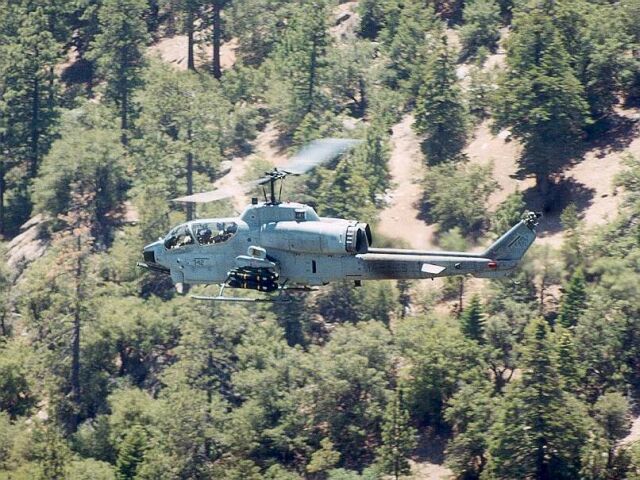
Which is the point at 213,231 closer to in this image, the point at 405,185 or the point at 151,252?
the point at 151,252

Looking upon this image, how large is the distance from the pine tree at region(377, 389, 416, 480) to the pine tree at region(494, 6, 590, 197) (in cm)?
2057

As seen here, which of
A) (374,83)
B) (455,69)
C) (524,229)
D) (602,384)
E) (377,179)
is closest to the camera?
(524,229)

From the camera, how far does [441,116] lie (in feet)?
304

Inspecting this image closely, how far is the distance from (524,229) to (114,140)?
56528mm

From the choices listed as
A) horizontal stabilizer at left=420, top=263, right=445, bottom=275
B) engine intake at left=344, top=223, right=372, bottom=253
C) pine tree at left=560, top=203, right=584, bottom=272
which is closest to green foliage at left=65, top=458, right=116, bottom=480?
pine tree at left=560, top=203, right=584, bottom=272

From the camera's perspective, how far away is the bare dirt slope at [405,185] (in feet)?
288

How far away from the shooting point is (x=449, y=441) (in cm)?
7544

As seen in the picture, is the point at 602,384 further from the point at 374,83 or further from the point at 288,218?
the point at 374,83

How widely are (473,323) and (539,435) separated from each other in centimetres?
854

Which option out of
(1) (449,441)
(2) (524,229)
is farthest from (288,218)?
(1) (449,441)

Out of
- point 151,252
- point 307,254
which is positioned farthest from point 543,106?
point 307,254

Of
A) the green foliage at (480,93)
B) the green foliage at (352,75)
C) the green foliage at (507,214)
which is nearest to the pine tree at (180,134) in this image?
the green foliage at (352,75)

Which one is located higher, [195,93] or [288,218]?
[195,93]

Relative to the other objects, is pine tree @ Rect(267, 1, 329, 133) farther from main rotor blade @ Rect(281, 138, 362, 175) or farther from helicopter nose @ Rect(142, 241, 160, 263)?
main rotor blade @ Rect(281, 138, 362, 175)
